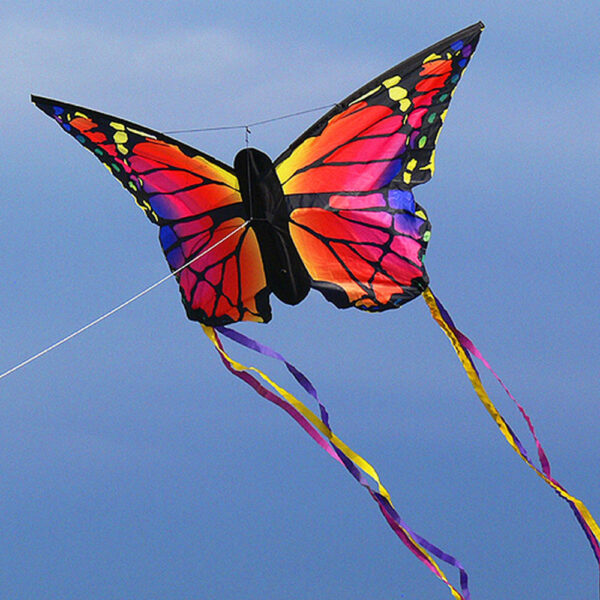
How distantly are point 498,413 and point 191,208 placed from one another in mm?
1461

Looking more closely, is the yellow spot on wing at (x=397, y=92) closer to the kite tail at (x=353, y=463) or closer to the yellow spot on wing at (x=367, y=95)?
the yellow spot on wing at (x=367, y=95)

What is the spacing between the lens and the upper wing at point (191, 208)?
14.9 feet

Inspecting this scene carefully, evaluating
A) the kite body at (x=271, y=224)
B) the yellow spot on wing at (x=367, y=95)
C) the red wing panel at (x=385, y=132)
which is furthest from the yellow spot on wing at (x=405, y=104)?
the kite body at (x=271, y=224)

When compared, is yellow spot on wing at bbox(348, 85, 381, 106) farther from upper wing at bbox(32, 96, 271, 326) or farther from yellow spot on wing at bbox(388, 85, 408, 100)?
upper wing at bbox(32, 96, 271, 326)

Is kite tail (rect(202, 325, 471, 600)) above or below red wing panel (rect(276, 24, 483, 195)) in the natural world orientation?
below

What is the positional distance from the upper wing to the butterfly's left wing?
255 millimetres

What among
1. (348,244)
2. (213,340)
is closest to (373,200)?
(348,244)

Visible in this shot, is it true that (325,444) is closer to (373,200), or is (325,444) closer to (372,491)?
(372,491)

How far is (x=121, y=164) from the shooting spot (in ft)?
15.3

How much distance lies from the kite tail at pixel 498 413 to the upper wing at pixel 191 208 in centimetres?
68

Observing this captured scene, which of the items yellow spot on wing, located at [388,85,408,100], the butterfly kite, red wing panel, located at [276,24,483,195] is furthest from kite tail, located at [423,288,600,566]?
yellow spot on wing, located at [388,85,408,100]

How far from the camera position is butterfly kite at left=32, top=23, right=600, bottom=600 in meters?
4.38

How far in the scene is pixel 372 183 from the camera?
4.44 meters

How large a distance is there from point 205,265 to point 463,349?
1.08 meters
